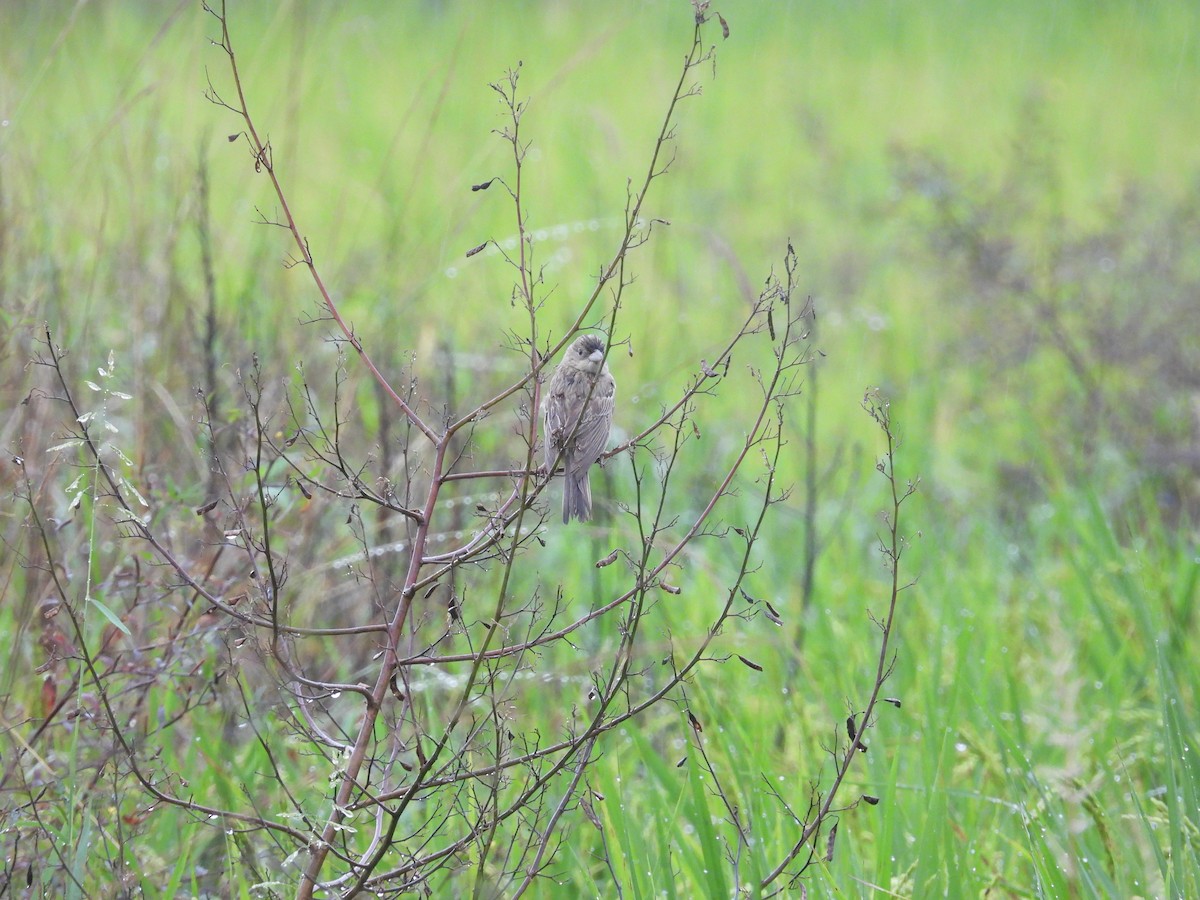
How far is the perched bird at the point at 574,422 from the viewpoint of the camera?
3.02 m

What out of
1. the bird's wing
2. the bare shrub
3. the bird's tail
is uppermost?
the bird's wing

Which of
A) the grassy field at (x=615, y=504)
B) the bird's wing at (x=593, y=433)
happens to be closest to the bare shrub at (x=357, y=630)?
the grassy field at (x=615, y=504)

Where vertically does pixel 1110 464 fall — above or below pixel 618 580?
above

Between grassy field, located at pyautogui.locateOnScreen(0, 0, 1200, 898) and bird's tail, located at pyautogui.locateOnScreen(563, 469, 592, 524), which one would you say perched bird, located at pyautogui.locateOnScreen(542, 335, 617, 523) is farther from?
grassy field, located at pyautogui.locateOnScreen(0, 0, 1200, 898)

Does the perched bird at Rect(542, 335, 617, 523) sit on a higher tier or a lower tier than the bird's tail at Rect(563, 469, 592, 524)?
higher

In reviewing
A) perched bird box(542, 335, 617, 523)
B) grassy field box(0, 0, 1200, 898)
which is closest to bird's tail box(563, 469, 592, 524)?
perched bird box(542, 335, 617, 523)

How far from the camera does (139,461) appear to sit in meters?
3.11

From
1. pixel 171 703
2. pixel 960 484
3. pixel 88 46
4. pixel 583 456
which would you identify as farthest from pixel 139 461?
pixel 960 484

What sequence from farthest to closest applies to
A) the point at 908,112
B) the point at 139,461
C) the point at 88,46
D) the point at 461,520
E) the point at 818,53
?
the point at 818,53 → the point at 908,112 → the point at 88,46 → the point at 461,520 → the point at 139,461

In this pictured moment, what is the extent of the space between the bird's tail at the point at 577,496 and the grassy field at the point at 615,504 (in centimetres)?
17

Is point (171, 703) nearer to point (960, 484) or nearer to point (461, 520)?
point (461, 520)

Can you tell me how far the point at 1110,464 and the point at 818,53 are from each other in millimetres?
11428

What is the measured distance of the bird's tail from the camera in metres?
3.06

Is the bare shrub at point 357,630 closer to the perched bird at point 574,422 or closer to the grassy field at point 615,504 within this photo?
the grassy field at point 615,504
